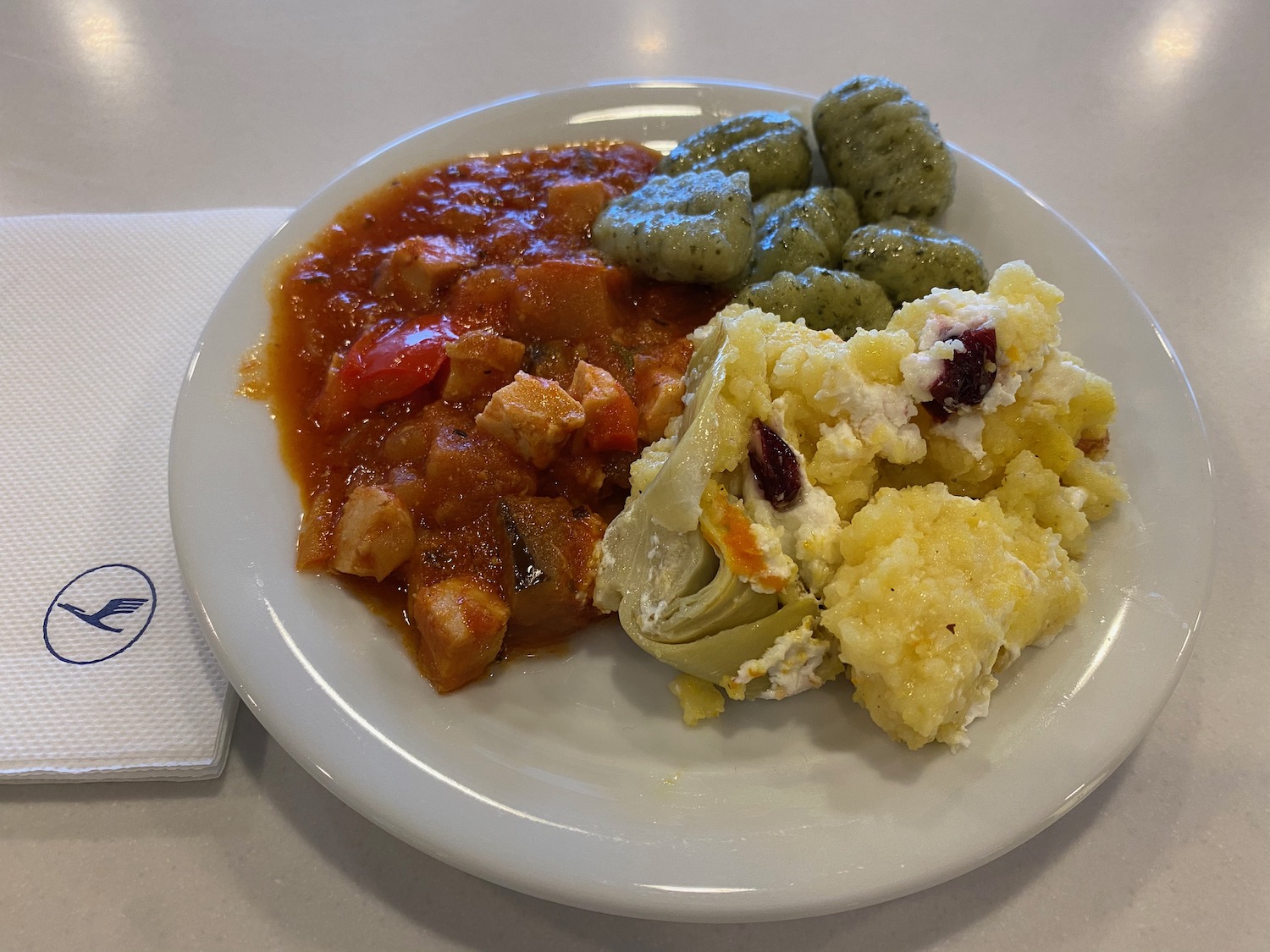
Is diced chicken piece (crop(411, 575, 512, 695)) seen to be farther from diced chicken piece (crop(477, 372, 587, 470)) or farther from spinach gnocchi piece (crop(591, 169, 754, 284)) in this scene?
spinach gnocchi piece (crop(591, 169, 754, 284))

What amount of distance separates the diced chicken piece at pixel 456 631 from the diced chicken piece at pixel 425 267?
3.23ft

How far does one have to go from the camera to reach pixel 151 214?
286 cm

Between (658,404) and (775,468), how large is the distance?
0.43 meters

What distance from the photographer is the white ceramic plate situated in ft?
5.08

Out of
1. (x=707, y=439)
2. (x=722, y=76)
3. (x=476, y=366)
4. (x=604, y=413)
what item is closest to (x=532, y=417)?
(x=604, y=413)

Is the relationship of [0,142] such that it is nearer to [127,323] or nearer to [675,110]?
[127,323]

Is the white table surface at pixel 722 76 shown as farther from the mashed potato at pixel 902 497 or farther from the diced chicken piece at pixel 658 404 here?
the diced chicken piece at pixel 658 404

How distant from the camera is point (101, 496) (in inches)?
86.8

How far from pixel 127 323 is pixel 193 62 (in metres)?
1.96

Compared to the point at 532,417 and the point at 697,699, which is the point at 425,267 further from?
the point at 697,699

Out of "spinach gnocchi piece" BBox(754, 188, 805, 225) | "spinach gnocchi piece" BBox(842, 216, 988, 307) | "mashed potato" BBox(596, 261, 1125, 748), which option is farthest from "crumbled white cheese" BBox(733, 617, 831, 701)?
"spinach gnocchi piece" BBox(754, 188, 805, 225)

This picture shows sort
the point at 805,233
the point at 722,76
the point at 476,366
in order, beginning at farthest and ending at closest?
the point at 722,76, the point at 805,233, the point at 476,366

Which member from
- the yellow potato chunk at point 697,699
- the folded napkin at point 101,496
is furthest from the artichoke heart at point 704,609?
the folded napkin at point 101,496

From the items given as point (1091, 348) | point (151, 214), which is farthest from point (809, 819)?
point (151, 214)
